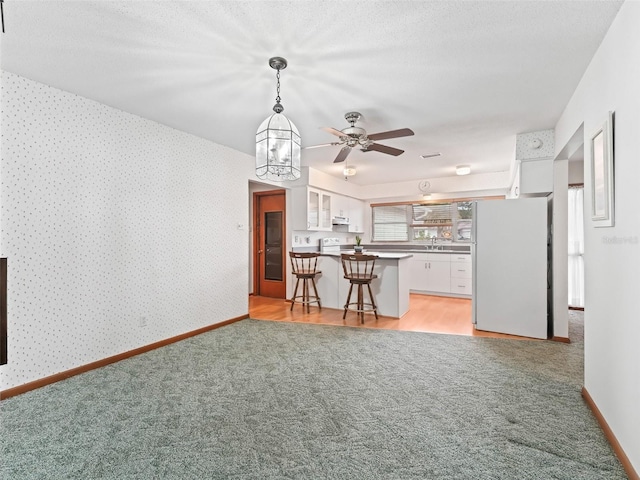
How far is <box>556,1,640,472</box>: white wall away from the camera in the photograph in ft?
5.29

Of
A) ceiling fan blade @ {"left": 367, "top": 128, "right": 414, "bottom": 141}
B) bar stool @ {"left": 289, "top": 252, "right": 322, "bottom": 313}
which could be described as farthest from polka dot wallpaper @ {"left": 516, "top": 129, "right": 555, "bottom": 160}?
bar stool @ {"left": 289, "top": 252, "right": 322, "bottom": 313}

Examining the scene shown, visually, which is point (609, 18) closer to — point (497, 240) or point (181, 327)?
point (497, 240)

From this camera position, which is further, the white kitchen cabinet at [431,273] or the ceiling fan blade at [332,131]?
the white kitchen cabinet at [431,273]

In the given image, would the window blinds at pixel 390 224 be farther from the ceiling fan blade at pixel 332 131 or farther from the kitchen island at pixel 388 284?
the ceiling fan blade at pixel 332 131

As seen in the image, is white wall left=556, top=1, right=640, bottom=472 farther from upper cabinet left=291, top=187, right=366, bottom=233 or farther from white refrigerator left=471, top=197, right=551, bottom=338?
upper cabinet left=291, top=187, right=366, bottom=233

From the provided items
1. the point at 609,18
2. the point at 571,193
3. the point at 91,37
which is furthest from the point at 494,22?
the point at 571,193

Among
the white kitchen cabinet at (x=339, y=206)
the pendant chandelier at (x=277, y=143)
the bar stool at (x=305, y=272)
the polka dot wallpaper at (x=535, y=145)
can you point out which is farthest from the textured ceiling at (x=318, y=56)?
the white kitchen cabinet at (x=339, y=206)

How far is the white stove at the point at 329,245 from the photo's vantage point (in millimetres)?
6672

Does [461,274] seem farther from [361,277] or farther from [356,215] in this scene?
[361,277]

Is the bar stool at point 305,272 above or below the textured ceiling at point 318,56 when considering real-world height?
below

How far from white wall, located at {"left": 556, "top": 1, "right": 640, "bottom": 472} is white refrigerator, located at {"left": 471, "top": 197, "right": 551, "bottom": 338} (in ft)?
5.03

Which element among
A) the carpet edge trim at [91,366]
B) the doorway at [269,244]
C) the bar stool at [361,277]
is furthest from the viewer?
the doorway at [269,244]

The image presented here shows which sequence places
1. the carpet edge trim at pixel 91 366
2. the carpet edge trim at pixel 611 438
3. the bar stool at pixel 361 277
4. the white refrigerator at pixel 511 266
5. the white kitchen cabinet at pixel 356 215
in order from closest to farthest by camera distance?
the carpet edge trim at pixel 611 438 → the carpet edge trim at pixel 91 366 → the white refrigerator at pixel 511 266 → the bar stool at pixel 361 277 → the white kitchen cabinet at pixel 356 215

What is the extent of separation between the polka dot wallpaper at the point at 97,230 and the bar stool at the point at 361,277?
1.81 metres
